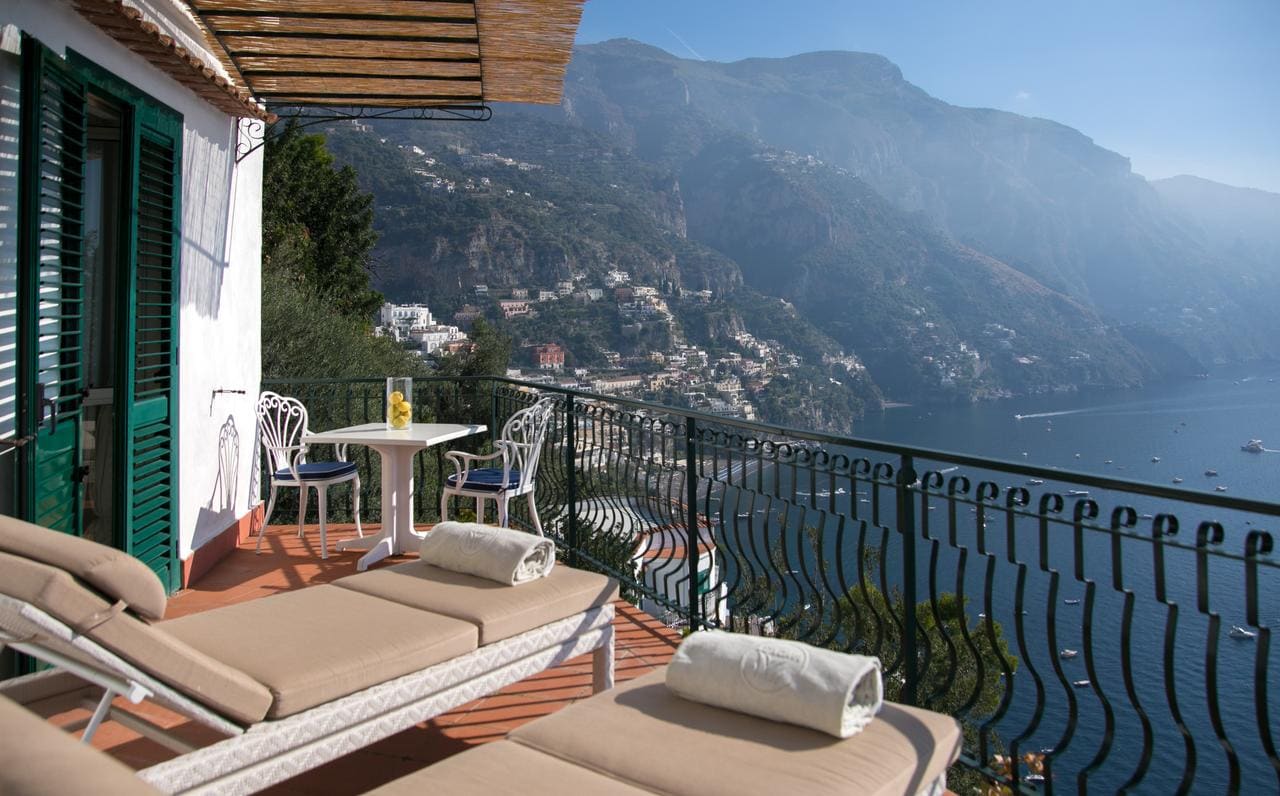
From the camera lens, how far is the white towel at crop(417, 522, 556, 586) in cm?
295

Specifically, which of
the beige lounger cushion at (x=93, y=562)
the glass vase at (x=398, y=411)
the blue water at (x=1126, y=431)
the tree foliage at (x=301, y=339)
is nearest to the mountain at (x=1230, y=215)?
the blue water at (x=1126, y=431)

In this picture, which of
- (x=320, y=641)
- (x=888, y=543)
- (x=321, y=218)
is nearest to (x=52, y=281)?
(x=320, y=641)

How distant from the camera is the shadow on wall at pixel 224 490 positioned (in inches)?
199

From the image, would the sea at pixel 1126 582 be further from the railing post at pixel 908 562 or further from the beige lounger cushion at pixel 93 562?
the beige lounger cushion at pixel 93 562

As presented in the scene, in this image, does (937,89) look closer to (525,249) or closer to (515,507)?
(525,249)

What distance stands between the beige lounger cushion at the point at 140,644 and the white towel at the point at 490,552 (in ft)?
3.13

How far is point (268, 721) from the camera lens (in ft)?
6.92

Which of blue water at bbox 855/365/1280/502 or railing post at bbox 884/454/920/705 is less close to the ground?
railing post at bbox 884/454/920/705

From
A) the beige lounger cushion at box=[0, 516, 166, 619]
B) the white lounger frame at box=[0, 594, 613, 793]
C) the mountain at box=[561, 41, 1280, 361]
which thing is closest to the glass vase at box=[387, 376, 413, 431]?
the white lounger frame at box=[0, 594, 613, 793]

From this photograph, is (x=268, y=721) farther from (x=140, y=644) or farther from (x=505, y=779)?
(x=505, y=779)

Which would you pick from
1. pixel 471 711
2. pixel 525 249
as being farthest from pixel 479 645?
pixel 525 249

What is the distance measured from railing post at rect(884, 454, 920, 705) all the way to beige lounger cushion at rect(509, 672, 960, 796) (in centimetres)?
70

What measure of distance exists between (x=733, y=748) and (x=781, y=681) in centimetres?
20

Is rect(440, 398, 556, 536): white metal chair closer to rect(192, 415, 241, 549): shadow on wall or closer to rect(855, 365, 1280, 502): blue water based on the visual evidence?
rect(192, 415, 241, 549): shadow on wall
